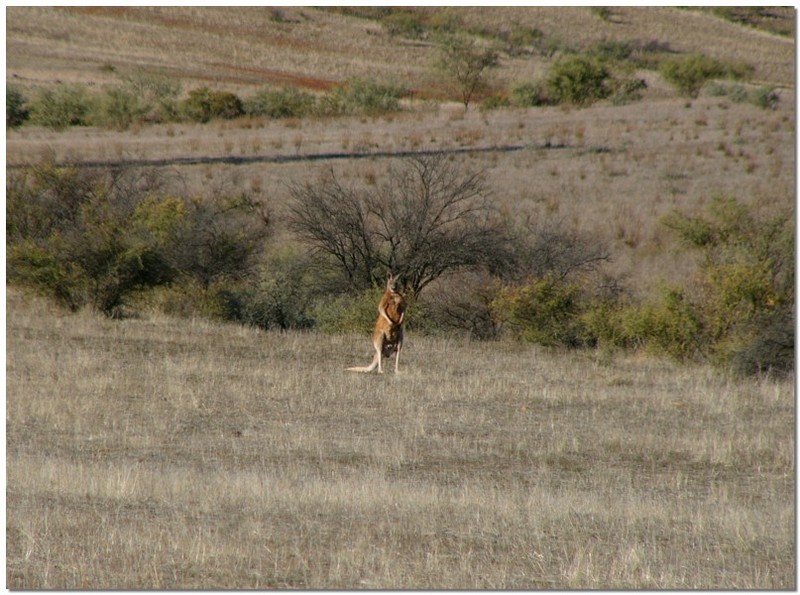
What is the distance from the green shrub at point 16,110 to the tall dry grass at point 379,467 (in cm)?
3584

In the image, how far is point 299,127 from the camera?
5038 cm

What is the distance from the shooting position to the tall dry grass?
22.6 feet

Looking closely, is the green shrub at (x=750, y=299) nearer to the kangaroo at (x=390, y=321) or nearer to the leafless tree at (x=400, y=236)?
the leafless tree at (x=400, y=236)

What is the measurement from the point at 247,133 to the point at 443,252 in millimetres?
27672

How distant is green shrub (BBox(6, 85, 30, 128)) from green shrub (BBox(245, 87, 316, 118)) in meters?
10.8

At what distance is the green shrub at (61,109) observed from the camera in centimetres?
5266

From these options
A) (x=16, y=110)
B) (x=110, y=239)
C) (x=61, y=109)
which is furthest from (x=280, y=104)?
(x=110, y=239)

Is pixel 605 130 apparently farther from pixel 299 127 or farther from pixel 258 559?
pixel 258 559

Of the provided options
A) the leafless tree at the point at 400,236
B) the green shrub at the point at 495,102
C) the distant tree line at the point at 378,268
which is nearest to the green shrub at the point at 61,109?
the green shrub at the point at 495,102

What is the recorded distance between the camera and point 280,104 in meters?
58.3

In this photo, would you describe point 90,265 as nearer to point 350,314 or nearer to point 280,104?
point 350,314

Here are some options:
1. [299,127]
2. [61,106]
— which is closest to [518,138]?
[299,127]

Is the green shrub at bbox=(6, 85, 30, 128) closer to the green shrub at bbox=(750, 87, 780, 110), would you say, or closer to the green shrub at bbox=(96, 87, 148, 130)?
the green shrub at bbox=(96, 87, 148, 130)

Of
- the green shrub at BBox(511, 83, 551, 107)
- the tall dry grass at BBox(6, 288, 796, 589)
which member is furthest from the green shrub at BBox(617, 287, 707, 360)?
the green shrub at BBox(511, 83, 551, 107)
